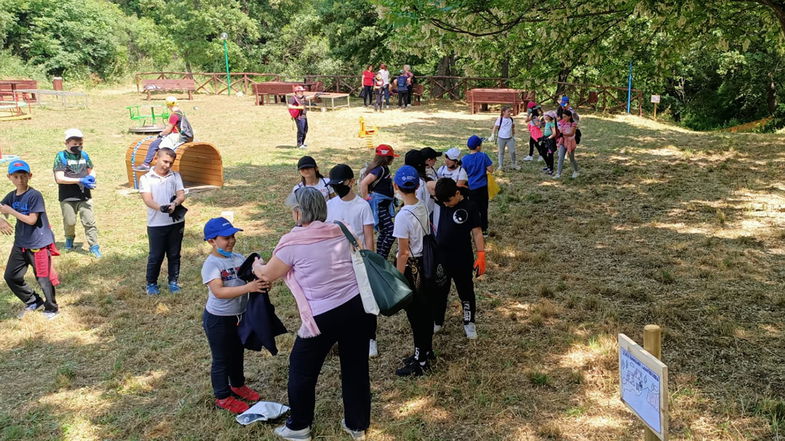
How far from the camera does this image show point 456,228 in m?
5.20

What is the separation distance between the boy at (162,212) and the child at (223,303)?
2560 mm

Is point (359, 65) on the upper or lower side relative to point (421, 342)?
upper

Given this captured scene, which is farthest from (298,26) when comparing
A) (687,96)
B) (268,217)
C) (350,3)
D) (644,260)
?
(644,260)

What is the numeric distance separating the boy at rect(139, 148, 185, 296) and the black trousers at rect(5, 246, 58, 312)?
99cm

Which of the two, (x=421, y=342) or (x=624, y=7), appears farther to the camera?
(x=624, y=7)

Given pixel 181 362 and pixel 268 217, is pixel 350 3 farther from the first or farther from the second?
pixel 181 362

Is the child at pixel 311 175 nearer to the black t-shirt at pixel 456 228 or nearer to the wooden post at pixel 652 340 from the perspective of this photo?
the black t-shirt at pixel 456 228

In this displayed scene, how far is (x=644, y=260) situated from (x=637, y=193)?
3.87 metres

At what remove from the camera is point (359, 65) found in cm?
3039

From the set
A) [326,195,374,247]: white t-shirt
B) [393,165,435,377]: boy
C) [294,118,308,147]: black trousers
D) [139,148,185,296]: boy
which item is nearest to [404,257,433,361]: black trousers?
[393,165,435,377]: boy

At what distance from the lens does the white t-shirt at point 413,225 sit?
489 centimetres

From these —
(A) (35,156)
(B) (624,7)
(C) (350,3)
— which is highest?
(C) (350,3)

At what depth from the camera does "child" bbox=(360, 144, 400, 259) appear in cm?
612

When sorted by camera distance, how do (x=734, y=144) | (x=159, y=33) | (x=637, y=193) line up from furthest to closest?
(x=159, y=33), (x=734, y=144), (x=637, y=193)
